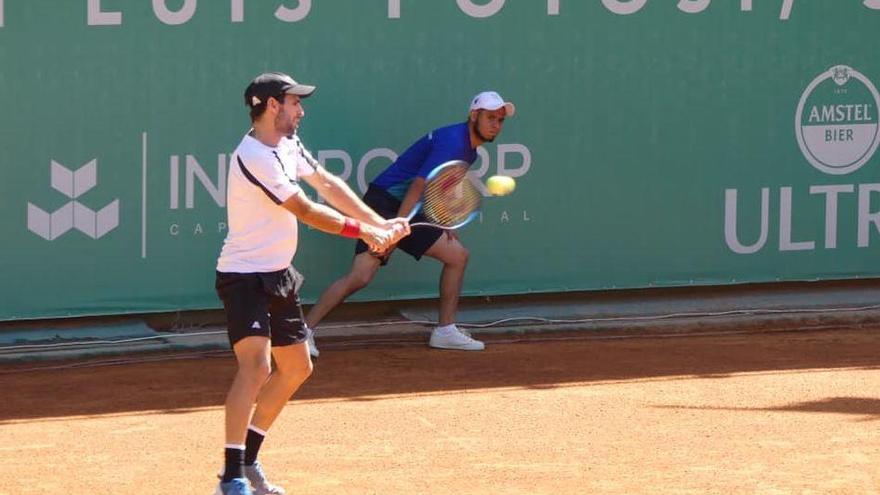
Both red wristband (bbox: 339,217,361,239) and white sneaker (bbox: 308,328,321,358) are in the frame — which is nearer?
red wristband (bbox: 339,217,361,239)

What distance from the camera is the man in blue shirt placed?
388 inches

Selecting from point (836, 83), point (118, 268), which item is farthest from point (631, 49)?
point (118, 268)

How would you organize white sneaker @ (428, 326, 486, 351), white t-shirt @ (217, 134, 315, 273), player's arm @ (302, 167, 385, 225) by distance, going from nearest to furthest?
white t-shirt @ (217, 134, 315, 273), player's arm @ (302, 167, 385, 225), white sneaker @ (428, 326, 486, 351)

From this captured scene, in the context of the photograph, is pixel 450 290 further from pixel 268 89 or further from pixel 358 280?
pixel 268 89

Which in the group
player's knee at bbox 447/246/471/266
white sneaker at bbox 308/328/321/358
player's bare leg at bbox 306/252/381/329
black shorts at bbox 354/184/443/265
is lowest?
white sneaker at bbox 308/328/321/358

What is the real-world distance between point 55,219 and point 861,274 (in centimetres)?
562

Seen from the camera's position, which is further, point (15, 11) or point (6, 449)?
point (15, 11)

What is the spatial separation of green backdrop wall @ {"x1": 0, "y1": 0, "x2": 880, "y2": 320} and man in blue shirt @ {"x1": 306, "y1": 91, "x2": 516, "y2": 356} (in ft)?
1.70

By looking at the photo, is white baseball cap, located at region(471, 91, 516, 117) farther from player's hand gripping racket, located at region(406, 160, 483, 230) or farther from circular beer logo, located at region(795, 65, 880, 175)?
circular beer logo, located at region(795, 65, 880, 175)

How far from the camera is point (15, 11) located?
960cm

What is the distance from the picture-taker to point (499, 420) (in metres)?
8.25

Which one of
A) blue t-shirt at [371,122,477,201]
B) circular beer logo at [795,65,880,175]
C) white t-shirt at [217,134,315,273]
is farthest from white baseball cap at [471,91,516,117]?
white t-shirt at [217,134,315,273]

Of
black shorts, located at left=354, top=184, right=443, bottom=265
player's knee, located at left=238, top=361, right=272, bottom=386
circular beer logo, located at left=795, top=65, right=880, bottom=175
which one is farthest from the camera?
circular beer logo, located at left=795, top=65, right=880, bottom=175

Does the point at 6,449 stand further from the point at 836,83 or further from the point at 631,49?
the point at 836,83
